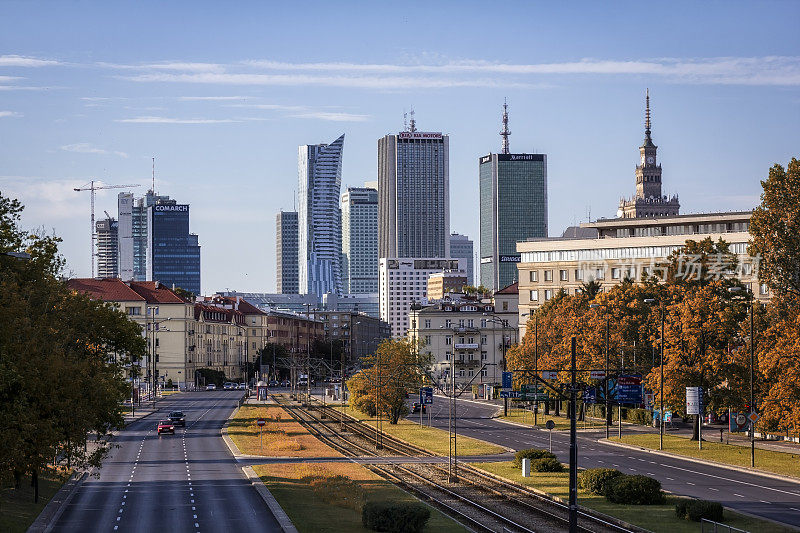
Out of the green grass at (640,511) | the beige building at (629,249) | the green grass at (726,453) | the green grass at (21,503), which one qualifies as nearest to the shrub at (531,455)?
the green grass at (640,511)

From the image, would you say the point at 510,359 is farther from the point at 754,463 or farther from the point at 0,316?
the point at 0,316

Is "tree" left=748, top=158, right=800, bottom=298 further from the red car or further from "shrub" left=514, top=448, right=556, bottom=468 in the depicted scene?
the red car

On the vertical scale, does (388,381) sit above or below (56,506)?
above

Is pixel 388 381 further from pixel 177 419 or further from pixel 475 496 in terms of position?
pixel 475 496

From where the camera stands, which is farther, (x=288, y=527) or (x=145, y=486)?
(x=145, y=486)

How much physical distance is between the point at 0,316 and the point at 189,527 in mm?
13618

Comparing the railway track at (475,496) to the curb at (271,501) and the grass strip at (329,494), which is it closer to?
the grass strip at (329,494)

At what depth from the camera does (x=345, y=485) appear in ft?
211

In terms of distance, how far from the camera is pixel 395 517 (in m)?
49.9

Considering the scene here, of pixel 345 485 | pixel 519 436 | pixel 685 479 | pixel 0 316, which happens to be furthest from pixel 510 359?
pixel 0 316

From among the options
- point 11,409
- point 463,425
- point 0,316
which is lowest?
point 463,425

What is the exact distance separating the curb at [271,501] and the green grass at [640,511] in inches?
592

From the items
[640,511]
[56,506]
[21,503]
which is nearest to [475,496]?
[640,511]

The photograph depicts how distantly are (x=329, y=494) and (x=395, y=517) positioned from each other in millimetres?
11603
